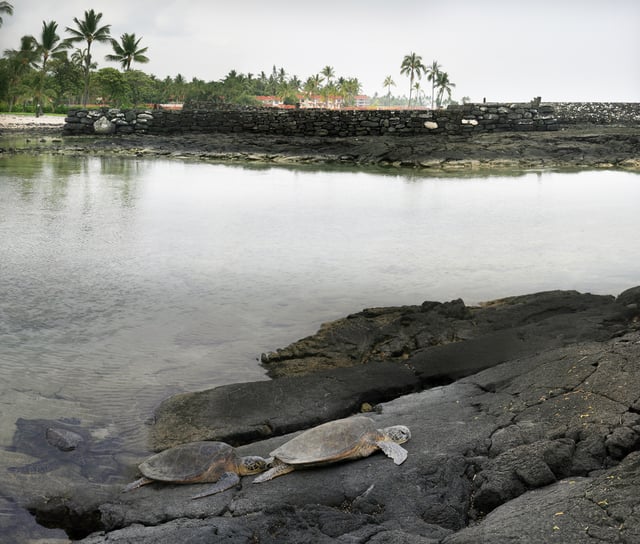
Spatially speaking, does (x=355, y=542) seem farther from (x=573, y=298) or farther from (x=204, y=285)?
(x=204, y=285)

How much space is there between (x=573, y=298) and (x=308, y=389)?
3432mm

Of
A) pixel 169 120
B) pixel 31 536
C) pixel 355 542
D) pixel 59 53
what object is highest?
pixel 59 53

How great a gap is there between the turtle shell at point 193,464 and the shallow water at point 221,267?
28.4 inches

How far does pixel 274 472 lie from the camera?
4004mm

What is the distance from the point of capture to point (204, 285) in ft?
29.5

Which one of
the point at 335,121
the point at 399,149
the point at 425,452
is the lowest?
the point at 425,452

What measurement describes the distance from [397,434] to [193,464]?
120cm

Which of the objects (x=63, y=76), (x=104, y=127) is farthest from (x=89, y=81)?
(x=104, y=127)

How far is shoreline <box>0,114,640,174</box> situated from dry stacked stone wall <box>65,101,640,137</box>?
2.78 feet

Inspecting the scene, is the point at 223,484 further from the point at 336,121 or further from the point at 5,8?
the point at 5,8

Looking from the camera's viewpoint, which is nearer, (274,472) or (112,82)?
(274,472)

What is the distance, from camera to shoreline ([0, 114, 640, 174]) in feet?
87.9

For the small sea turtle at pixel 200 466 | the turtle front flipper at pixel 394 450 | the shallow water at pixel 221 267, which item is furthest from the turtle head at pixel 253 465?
the shallow water at pixel 221 267

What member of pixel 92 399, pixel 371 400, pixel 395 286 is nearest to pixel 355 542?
pixel 371 400
